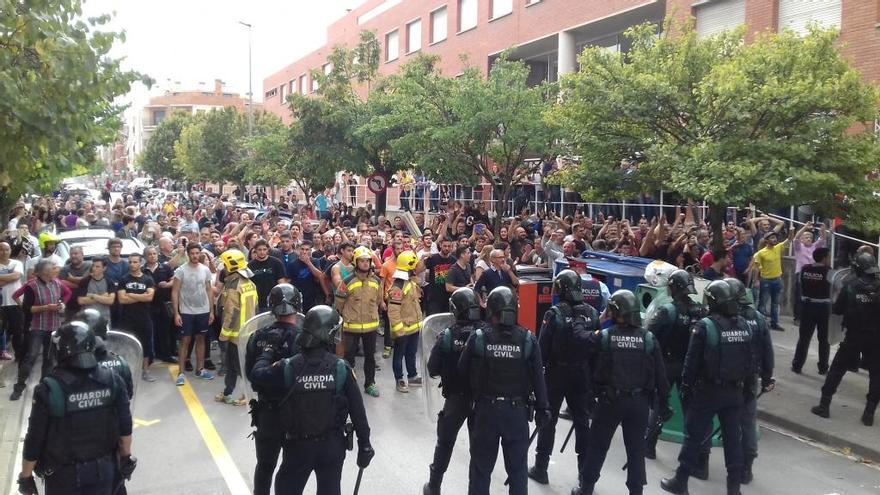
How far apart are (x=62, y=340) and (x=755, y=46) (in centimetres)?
897

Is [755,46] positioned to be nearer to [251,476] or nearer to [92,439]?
[251,476]

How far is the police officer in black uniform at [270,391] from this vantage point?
182 inches

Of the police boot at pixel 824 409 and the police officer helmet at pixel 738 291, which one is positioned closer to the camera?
the police officer helmet at pixel 738 291

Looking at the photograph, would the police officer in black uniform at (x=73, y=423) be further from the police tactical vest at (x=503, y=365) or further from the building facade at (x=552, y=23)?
the building facade at (x=552, y=23)

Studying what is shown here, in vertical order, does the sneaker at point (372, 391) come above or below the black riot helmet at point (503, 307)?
below

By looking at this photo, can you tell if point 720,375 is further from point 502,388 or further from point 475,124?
point 475,124

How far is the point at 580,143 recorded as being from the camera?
10844 millimetres

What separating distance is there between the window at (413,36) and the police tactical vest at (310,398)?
3034 cm

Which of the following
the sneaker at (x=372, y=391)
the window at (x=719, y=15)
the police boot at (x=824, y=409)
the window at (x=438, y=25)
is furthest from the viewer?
the window at (x=438, y=25)

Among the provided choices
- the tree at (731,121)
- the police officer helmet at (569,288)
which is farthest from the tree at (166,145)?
the police officer helmet at (569,288)

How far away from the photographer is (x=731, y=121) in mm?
9469

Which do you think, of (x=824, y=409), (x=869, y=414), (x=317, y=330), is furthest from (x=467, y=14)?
(x=317, y=330)

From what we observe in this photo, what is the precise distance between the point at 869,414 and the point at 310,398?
6140mm

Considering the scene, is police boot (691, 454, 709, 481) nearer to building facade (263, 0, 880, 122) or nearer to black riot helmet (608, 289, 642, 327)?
black riot helmet (608, 289, 642, 327)
